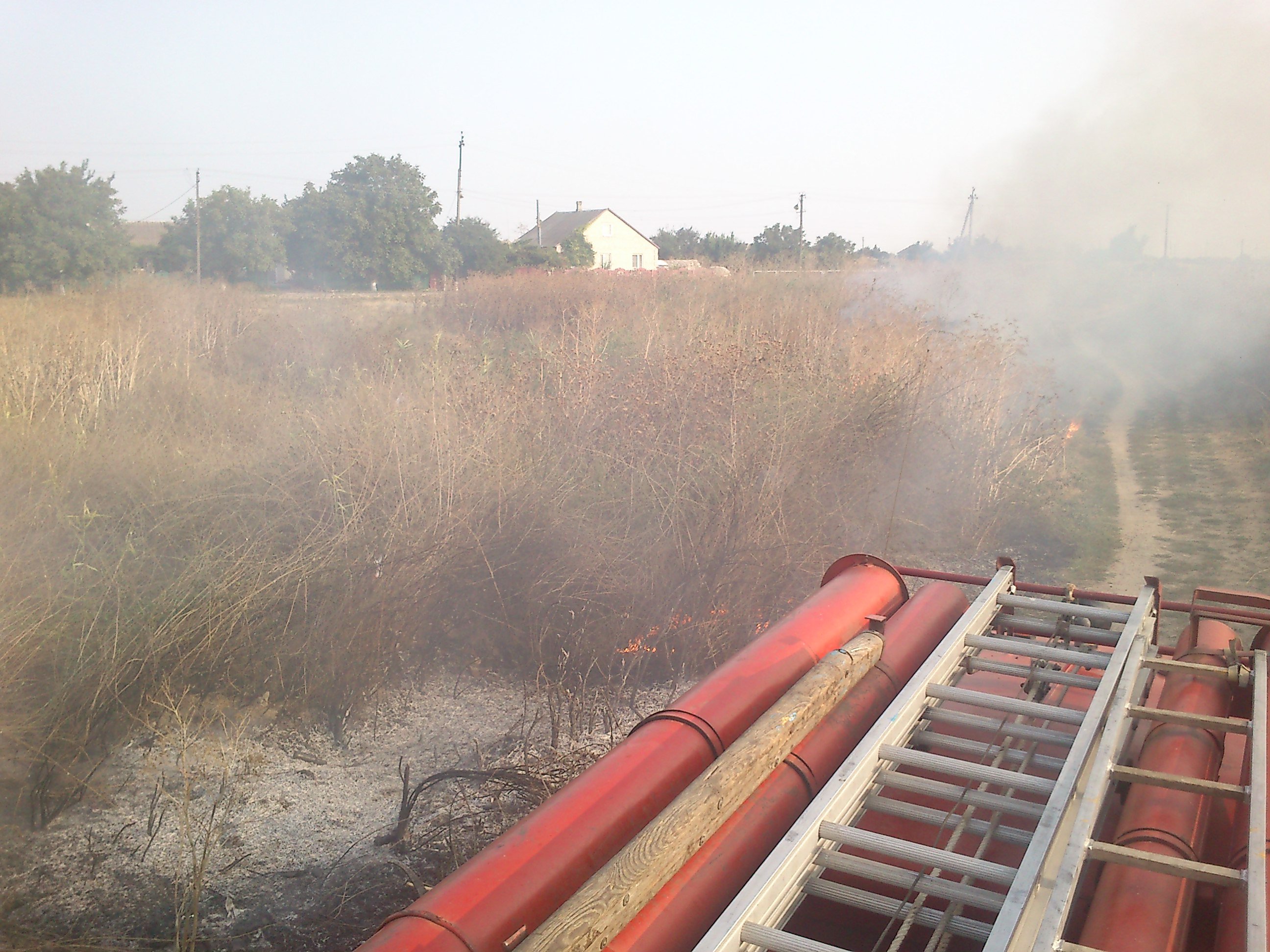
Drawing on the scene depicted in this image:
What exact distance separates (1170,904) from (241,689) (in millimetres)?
5110

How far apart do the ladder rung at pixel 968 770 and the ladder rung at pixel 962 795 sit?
0.04 meters

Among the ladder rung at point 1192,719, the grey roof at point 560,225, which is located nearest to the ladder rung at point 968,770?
the ladder rung at point 1192,719

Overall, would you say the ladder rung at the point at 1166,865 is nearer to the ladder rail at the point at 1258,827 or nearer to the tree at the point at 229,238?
the ladder rail at the point at 1258,827

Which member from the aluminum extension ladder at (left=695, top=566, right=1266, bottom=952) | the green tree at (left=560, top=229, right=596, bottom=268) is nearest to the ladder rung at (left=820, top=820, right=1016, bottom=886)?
the aluminum extension ladder at (left=695, top=566, right=1266, bottom=952)

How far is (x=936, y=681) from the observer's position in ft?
11.1

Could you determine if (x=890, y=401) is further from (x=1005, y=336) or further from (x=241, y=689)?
(x=1005, y=336)

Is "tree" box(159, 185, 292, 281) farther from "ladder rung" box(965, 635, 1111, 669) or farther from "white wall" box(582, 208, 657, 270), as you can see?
"ladder rung" box(965, 635, 1111, 669)

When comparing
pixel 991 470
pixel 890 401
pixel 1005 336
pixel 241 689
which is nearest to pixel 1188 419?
pixel 1005 336

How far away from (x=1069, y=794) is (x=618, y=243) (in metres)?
48.1

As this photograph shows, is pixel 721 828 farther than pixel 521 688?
No

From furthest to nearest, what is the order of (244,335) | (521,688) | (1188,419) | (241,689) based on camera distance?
(1188,419) < (244,335) < (521,688) < (241,689)

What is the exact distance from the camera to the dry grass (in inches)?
208

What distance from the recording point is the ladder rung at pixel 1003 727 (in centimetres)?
302

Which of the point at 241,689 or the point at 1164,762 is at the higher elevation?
the point at 1164,762
